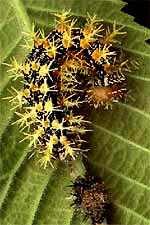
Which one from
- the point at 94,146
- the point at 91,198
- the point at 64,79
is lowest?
the point at 91,198

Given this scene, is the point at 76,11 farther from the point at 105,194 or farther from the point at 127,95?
the point at 105,194

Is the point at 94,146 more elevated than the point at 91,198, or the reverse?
the point at 94,146

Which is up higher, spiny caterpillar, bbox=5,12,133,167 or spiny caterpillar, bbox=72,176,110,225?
spiny caterpillar, bbox=5,12,133,167

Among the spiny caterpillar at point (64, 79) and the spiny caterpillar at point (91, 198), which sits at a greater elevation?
the spiny caterpillar at point (64, 79)

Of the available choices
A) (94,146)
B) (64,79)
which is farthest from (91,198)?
(64,79)

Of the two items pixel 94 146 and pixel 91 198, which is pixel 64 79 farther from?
pixel 91 198
